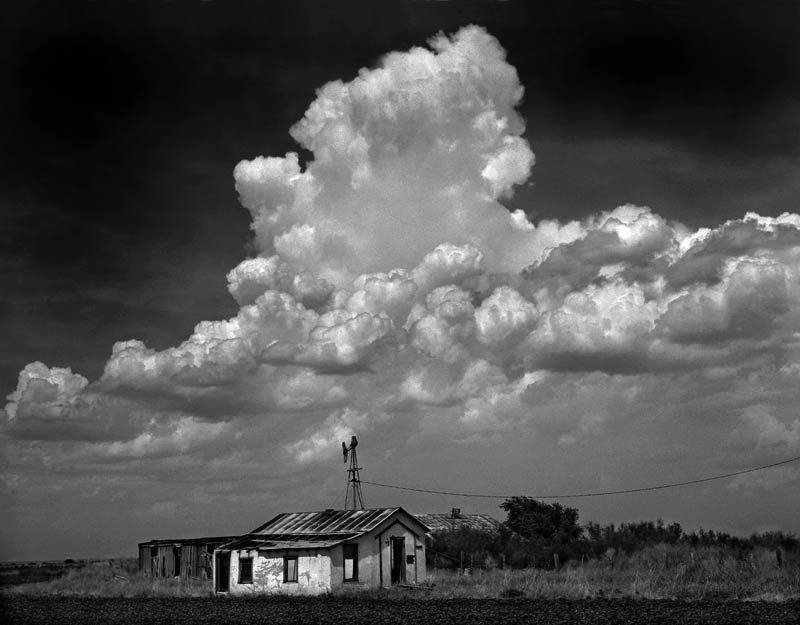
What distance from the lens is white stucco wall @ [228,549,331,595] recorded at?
44.4 m

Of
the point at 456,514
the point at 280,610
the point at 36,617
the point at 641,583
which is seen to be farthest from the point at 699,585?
the point at 456,514

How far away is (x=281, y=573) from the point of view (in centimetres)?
4588

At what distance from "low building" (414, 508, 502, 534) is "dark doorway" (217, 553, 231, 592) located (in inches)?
1093

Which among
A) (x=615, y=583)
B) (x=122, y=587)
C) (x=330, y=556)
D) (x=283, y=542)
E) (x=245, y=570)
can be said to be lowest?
Answer: (x=122, y=587)

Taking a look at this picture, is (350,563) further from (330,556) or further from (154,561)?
(154,561)

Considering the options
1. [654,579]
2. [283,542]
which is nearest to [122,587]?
[283,542]

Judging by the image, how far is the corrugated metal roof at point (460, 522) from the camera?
7619 centimetres

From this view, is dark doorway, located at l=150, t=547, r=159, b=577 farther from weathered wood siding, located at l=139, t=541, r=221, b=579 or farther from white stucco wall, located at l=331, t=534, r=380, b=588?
white stucco wall, located at l=331, t=534, r=380, b=588

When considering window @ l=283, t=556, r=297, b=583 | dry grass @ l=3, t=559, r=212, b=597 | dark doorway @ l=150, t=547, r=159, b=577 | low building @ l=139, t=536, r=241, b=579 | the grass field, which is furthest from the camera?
dark doorway @ l=150, t=547, r=159, b=577

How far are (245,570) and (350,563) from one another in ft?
19.1

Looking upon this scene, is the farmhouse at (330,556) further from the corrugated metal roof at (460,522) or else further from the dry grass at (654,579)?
the corrugated metal roof at (460,522)

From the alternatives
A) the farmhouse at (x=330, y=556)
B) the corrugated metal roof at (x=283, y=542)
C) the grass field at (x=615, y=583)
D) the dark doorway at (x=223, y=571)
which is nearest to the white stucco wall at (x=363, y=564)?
the farmhouse at (x=330, y=556)

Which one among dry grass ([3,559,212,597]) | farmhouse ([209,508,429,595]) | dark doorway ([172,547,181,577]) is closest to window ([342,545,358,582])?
farmhouse ([209,508,429,595])

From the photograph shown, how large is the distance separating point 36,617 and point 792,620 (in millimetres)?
27597
